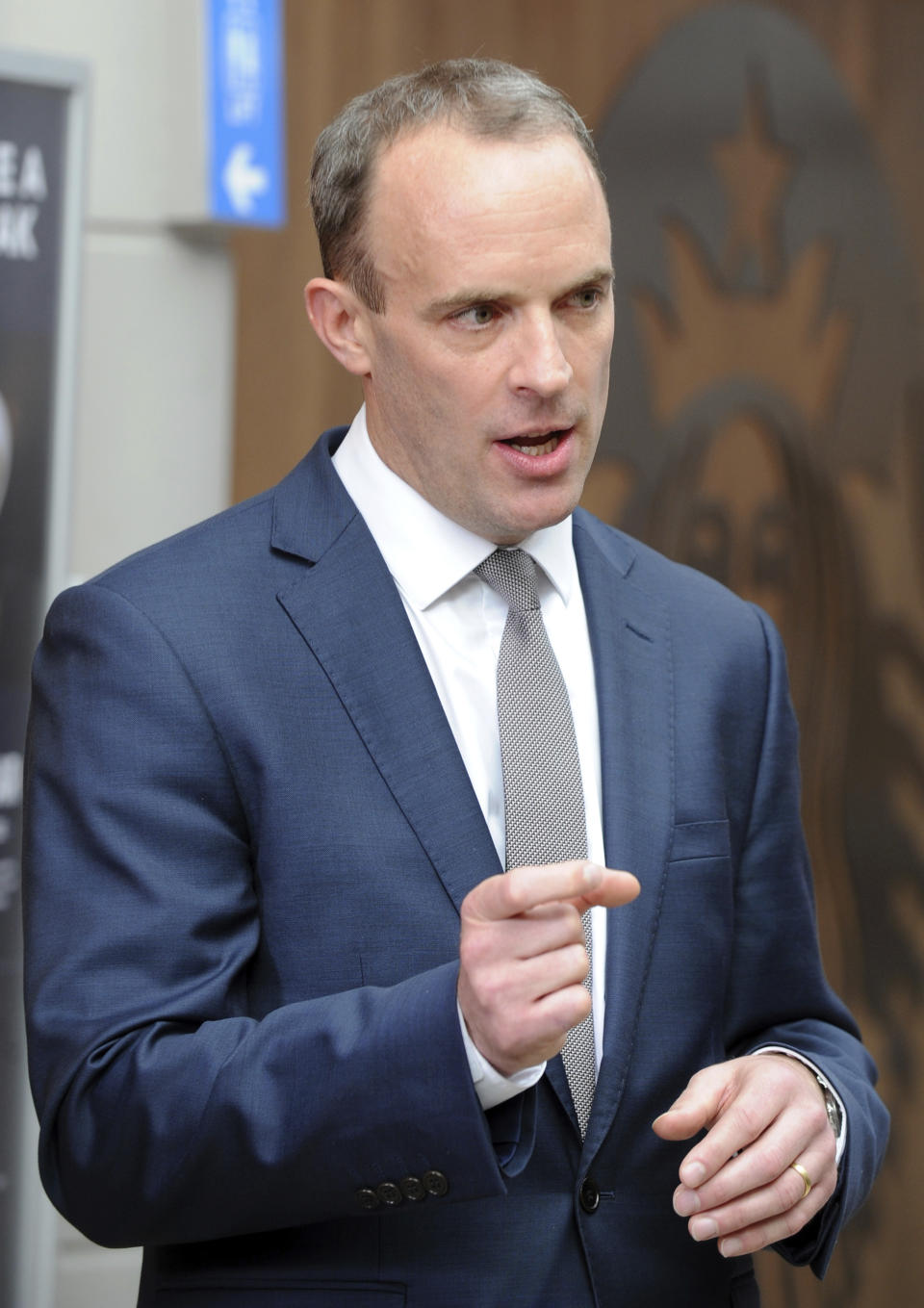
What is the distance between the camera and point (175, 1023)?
1.56 m

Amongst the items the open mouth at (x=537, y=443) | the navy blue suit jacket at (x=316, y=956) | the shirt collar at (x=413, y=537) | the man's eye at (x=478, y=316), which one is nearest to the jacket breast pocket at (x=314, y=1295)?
the navy blue suit jacket at (x=316, y=956)

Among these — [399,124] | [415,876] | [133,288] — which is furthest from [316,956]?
[133,288]

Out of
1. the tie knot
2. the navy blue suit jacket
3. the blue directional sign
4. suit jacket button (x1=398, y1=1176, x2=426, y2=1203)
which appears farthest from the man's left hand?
the blue directional sign

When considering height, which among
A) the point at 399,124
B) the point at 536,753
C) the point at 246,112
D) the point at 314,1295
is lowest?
the point at 314,1295

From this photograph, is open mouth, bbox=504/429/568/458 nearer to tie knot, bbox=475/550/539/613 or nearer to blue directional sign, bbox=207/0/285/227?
tie knot, bbox=475/550/539/613

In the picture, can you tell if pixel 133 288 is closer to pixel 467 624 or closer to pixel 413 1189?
pixel 467 624

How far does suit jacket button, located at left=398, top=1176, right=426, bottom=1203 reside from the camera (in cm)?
149

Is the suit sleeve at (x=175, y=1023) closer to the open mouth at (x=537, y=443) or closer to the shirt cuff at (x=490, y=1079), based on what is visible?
the shirt cuff at (x=490, y=1079)

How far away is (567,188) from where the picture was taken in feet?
5.57

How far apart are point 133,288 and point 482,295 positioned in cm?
121

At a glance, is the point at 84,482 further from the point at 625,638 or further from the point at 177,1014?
the point at 177,1014

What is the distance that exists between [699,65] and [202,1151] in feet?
8.62

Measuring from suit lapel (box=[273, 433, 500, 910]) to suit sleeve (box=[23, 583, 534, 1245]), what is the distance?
15cm

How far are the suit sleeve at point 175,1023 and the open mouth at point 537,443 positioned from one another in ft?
1.30
